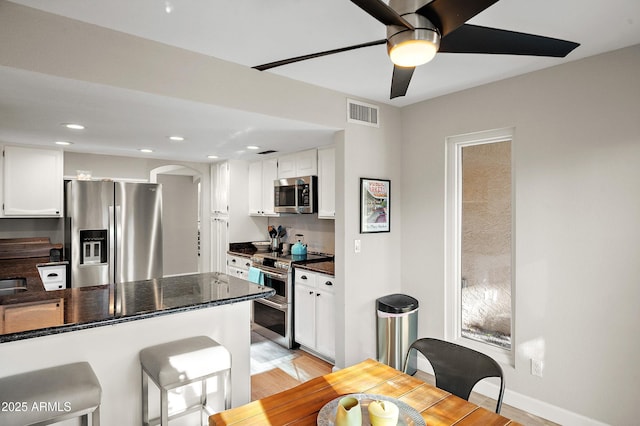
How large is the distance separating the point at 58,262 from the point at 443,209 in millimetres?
4159

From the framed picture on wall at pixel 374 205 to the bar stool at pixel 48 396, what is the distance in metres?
2.34

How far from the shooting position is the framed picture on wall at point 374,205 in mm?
3383

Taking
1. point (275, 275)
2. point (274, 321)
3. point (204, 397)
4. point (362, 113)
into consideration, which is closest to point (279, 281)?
point (275, 275)

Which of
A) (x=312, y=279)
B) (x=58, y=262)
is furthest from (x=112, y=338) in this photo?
(x=58, y=262)

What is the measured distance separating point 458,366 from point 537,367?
1361mm

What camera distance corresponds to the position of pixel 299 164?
4.41 m

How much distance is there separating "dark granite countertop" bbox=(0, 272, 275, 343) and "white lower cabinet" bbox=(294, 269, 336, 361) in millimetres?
1130

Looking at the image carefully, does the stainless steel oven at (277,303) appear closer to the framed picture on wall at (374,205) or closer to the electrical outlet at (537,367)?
the framed picture on wall at (374,205)

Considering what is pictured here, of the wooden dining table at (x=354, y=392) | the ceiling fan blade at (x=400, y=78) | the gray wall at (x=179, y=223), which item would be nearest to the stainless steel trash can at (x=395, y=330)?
the wooden dining table at (x=354, y=392)

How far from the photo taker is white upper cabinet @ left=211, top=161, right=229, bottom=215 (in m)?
5.30

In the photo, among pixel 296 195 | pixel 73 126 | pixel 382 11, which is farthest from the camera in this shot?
pixel 296 195

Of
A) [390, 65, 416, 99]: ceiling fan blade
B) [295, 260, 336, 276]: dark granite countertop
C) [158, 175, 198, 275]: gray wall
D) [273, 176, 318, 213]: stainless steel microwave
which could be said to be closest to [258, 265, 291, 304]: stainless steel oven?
[295, 260, 336, 276]: dark granite countertop

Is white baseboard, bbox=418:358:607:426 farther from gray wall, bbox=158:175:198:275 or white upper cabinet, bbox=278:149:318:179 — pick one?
gray wall, bbox=158:175:198:275

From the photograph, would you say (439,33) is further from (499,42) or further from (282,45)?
(282,45)
